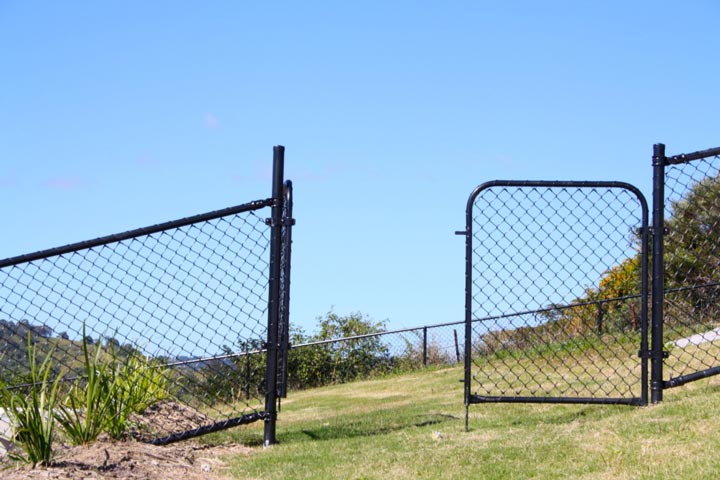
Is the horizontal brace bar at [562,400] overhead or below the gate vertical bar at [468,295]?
below

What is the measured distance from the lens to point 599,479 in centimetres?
444

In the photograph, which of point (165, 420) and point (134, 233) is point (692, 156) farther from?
point (165, 420)

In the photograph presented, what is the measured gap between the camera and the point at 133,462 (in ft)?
17.5

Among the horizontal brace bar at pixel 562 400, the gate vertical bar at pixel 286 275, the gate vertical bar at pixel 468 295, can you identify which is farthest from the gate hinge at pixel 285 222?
the horizontal brace bar at pixel 562 400

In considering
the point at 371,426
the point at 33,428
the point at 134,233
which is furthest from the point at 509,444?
the point at 134,233

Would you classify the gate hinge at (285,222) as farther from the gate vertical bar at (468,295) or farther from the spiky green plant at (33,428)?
the spiky green plant at (33,428)

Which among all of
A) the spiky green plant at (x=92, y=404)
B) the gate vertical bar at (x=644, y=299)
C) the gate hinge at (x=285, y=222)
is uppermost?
the gate hinge at (x=285, y=222)

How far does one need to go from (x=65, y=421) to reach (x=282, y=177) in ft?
7.63

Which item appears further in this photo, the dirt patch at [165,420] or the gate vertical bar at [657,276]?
the dirt patch at [165,420]

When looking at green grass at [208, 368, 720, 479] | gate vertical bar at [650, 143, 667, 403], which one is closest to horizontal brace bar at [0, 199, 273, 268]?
green grass at [208, 368, 720, 479]

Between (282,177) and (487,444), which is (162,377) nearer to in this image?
(282,177)

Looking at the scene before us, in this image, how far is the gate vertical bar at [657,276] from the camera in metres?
6.22

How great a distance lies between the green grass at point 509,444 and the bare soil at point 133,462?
0.21 m

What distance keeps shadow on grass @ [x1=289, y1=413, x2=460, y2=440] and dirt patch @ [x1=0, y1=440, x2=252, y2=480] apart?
32.6 inches
